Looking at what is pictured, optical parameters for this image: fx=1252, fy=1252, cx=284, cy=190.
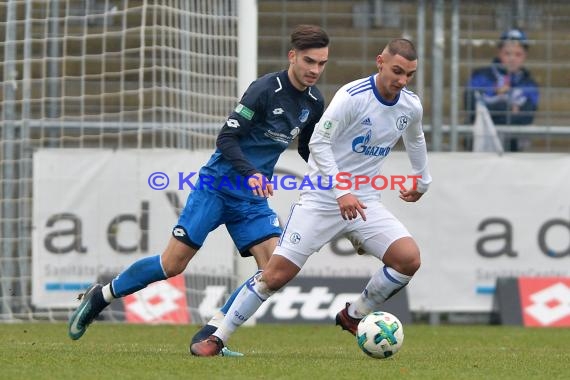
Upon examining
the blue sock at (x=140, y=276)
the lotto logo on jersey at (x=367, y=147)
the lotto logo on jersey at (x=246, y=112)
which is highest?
the lotto logo on jersey at (x=246, y=112)

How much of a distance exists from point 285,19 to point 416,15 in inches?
58.3

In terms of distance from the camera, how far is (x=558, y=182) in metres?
13.2

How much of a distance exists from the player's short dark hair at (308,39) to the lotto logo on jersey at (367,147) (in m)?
0.66

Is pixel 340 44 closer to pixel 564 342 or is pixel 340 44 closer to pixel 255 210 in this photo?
pixel 564 342

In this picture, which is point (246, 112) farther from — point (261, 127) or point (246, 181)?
point (246, 181)

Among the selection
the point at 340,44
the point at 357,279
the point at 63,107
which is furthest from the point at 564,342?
the point at 63,107

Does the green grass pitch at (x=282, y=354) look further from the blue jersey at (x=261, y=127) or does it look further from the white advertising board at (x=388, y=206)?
the blue jersey at (x=261, y=127)

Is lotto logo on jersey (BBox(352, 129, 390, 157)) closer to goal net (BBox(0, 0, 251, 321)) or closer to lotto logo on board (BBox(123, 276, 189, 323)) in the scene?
goal net (BBox(0, 0, 251, 321))

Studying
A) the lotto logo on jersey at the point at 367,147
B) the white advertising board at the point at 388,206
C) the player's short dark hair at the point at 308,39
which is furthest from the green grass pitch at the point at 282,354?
the player's short dark hair at the point at 308,39

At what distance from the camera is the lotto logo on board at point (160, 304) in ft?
41.6

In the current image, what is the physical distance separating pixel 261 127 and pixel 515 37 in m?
5.87

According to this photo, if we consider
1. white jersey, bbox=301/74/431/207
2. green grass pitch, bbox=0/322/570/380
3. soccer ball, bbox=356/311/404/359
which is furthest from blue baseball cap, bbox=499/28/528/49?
soccer ball, bbox=356/311/404/359

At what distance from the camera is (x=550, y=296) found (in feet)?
43.0

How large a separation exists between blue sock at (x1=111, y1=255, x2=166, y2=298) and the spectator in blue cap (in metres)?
6.02
